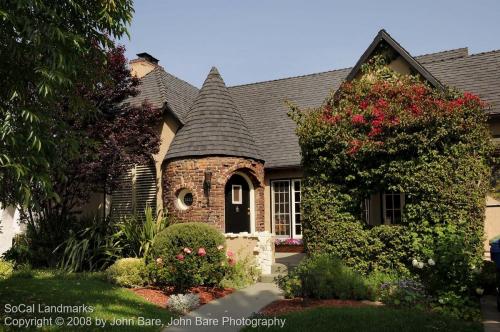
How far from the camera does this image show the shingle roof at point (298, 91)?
14.3m

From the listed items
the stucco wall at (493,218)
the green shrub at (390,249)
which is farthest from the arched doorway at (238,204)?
the stucco wall at (493,218)

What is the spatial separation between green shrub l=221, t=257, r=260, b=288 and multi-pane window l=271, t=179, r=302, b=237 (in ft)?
17.0

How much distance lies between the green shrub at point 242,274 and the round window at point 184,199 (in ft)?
12.0

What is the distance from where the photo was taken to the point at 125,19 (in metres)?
7.50

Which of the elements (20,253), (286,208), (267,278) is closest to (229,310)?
(267,278)

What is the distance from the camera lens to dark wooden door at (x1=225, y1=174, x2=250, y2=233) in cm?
1563

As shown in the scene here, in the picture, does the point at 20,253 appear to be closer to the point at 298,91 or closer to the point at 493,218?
the point at 298,91

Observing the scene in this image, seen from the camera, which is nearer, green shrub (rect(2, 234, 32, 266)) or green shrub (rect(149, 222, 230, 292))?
green shrub (rect(149, 222, 230, 292))

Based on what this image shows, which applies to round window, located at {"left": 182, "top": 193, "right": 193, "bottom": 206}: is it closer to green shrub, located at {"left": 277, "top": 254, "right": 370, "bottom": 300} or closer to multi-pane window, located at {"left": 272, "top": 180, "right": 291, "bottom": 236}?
multi-pane window, located at {"left": 272, "top": 180, "right": 291, "bottom": 236}

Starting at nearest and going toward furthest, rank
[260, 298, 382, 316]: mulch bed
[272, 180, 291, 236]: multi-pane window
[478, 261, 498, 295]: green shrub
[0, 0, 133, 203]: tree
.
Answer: [0, 0, 133, 203]: tree
[260, 298, 382, 316]: mulch bed
[478, 261, 498, 295]: green shrub
[272, 180, 291, 236]: multi-pane window

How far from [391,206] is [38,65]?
11718 millimetres

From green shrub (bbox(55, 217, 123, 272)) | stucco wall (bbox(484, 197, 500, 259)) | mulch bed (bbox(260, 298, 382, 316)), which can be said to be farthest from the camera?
green shrub (bbox(55, 217, 123, 272))

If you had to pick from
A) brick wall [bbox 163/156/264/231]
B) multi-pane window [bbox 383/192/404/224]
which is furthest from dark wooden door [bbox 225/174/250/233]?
multi-pane window [bbox 383/192/404/224]

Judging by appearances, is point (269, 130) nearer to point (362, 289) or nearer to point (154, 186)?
point (154, 186)
